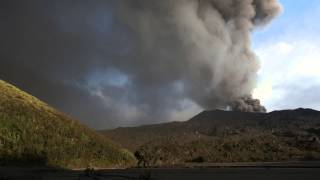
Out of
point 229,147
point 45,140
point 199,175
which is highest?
point 229,147

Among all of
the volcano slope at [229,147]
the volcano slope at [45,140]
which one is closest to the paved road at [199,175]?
the volcano slope at [45,140]

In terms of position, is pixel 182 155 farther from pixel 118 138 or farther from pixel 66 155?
pixel 118 138

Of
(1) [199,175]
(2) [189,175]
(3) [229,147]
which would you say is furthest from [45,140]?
(3) [229,147]

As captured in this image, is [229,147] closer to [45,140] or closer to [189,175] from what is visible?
[45,140]

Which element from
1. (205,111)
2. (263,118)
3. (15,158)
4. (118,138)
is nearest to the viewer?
(15,158)

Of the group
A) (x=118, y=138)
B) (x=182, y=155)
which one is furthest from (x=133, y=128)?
(x=182, y=155)

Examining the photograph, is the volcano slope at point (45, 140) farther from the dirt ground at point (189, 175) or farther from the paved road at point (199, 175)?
the paved road at point (199, 175)

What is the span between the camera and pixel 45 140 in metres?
35.8

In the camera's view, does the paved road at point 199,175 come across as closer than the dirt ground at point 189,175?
Yes

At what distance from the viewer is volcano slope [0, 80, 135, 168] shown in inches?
1347

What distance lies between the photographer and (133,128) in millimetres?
87375

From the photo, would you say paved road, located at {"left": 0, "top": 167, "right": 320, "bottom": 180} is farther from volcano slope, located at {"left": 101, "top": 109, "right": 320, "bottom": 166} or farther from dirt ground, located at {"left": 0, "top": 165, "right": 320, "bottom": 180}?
volcano slope, located at {"left": 101, "top": 109, "right": 320, "bottom": 166}

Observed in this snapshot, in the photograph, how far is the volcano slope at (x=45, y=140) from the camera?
34.2 metres

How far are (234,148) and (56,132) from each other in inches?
666
